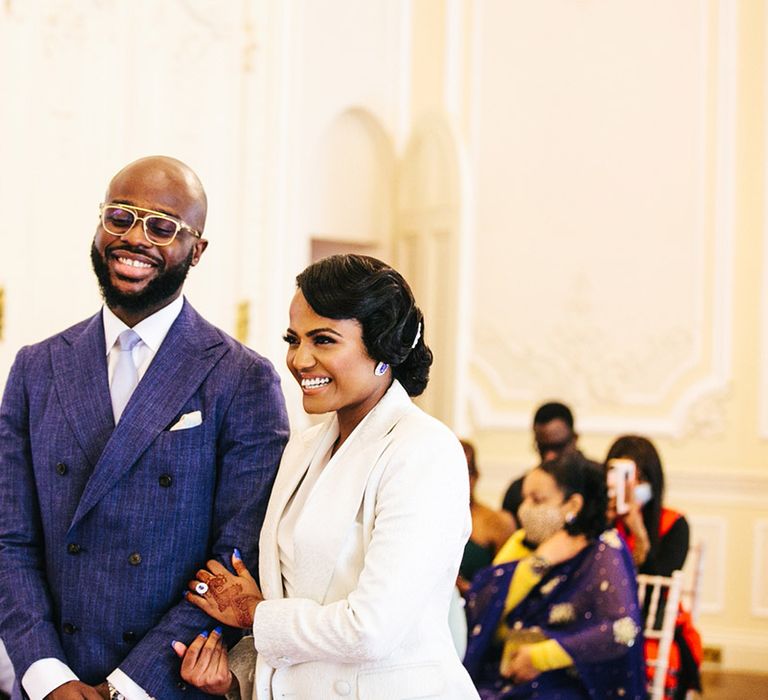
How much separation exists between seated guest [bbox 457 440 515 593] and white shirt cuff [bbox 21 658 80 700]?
2379mm

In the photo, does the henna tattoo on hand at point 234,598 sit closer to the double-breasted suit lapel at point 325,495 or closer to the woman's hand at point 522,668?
the double-breasted suit lapel at point 325,495

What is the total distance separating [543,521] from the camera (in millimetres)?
3648

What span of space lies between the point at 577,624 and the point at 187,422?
1720 mm

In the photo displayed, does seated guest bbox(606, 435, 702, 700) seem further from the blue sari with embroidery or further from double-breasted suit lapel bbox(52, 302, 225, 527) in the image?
double-breasted suit lapel bbox(52, 302, 225, 527)

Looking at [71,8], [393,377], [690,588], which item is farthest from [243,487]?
[71,8]

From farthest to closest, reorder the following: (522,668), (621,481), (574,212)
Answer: (574,212) → (621,481) → (522,668)

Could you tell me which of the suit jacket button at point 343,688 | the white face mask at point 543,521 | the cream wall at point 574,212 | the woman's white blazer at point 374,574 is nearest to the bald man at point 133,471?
the woman's white blazer at point 374,574

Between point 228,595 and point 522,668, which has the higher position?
point 228,595

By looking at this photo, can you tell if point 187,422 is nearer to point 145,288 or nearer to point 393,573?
point 145,288

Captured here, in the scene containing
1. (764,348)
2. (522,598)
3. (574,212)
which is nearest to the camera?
(522,598)

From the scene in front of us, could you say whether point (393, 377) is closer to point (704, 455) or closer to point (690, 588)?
point (690, 588)

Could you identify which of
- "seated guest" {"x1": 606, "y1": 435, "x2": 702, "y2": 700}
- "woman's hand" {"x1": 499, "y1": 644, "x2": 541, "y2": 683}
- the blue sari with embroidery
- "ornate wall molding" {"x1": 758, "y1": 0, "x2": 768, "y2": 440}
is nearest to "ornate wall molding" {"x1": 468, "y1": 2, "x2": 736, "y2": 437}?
"ornate wall molding" {"x1": 758, "y1": 0, "x2": 768, "y2": 440}

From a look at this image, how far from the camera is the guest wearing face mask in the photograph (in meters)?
4.14

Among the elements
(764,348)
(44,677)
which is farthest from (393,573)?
(764,348)
